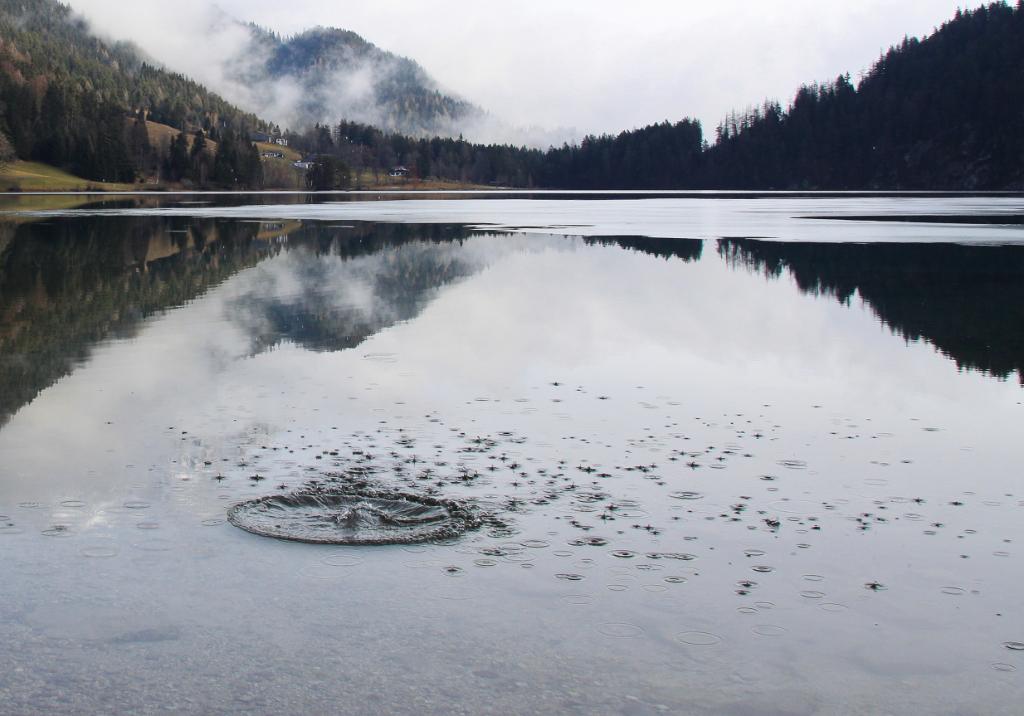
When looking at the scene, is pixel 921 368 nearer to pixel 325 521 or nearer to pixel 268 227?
pixel 325 521

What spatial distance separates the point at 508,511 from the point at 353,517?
203 cm

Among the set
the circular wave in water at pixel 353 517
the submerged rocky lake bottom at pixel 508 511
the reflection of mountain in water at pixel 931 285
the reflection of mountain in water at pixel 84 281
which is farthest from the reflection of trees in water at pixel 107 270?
the reflection of mountain in water at pixel 931 285

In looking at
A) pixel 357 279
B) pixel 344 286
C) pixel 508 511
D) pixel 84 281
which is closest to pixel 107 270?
pixel 84 281

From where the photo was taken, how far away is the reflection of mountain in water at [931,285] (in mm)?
28406

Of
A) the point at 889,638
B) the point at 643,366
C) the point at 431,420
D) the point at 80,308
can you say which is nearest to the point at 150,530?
the point at 431,420

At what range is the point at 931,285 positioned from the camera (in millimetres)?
41594

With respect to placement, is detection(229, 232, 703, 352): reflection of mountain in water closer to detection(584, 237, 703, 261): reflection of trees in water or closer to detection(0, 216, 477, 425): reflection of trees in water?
detection(584, 237, 703, 261): reflection of trees in water

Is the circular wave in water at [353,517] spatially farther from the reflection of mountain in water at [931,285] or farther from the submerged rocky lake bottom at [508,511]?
the reflection of mountain in water at [931,285]

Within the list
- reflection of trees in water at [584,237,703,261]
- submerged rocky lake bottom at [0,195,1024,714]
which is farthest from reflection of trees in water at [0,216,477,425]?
reflection of trees in water at [584,237,703,261]

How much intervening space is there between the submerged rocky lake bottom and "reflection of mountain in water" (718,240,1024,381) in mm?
412

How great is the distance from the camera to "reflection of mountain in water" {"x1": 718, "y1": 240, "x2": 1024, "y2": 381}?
2841 centimetres

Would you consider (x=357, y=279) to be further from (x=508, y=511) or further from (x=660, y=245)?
(x=508, y=511)

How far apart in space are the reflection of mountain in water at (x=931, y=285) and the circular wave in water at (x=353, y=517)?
52.0 feet

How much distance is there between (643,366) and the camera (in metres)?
24.8
